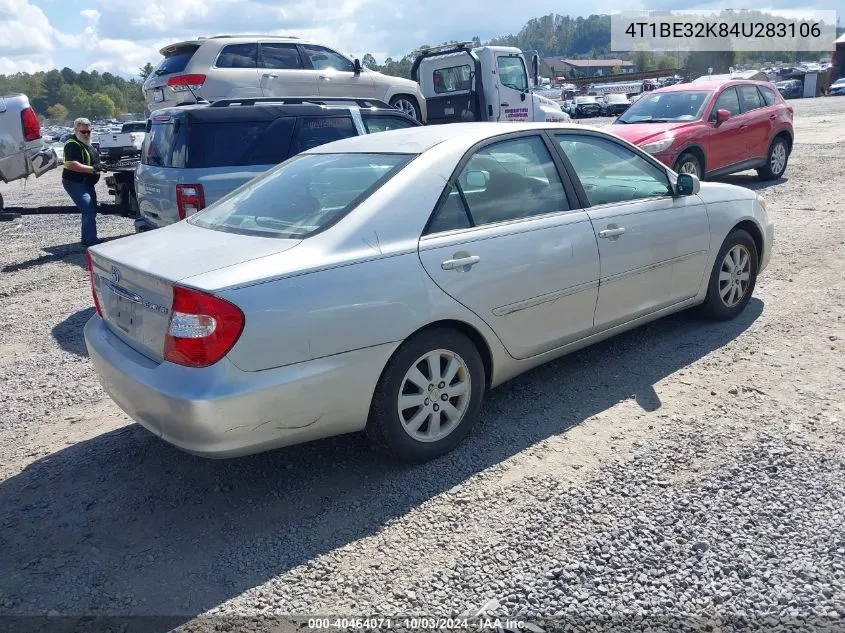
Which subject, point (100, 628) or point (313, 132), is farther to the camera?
point (313, 132)

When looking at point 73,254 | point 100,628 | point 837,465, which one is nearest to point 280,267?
point 100,628

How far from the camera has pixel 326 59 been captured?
13.0 metres

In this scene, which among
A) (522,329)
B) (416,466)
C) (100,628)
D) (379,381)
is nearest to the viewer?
(100,628)

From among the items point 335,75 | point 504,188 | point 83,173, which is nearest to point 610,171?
point 504,188

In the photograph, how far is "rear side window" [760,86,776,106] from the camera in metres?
12.7

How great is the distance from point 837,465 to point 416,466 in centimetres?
201

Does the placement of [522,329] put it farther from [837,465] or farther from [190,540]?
[190,540]

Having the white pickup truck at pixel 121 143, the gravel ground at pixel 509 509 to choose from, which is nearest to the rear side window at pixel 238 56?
the gravel ground at pixel 509 509

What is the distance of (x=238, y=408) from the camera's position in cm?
307

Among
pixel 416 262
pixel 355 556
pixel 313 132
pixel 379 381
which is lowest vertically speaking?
pixel 355 556

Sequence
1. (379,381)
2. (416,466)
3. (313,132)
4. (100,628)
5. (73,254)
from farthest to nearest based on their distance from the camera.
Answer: (73,254), (313,132), (416,466), (379,381), (100,628)

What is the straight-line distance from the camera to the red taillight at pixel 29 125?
10289 mm

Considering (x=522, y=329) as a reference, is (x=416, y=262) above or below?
above

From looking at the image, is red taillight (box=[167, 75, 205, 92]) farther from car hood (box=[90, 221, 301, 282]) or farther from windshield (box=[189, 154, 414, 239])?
car hood (box=[90, 221, 301, 282])
